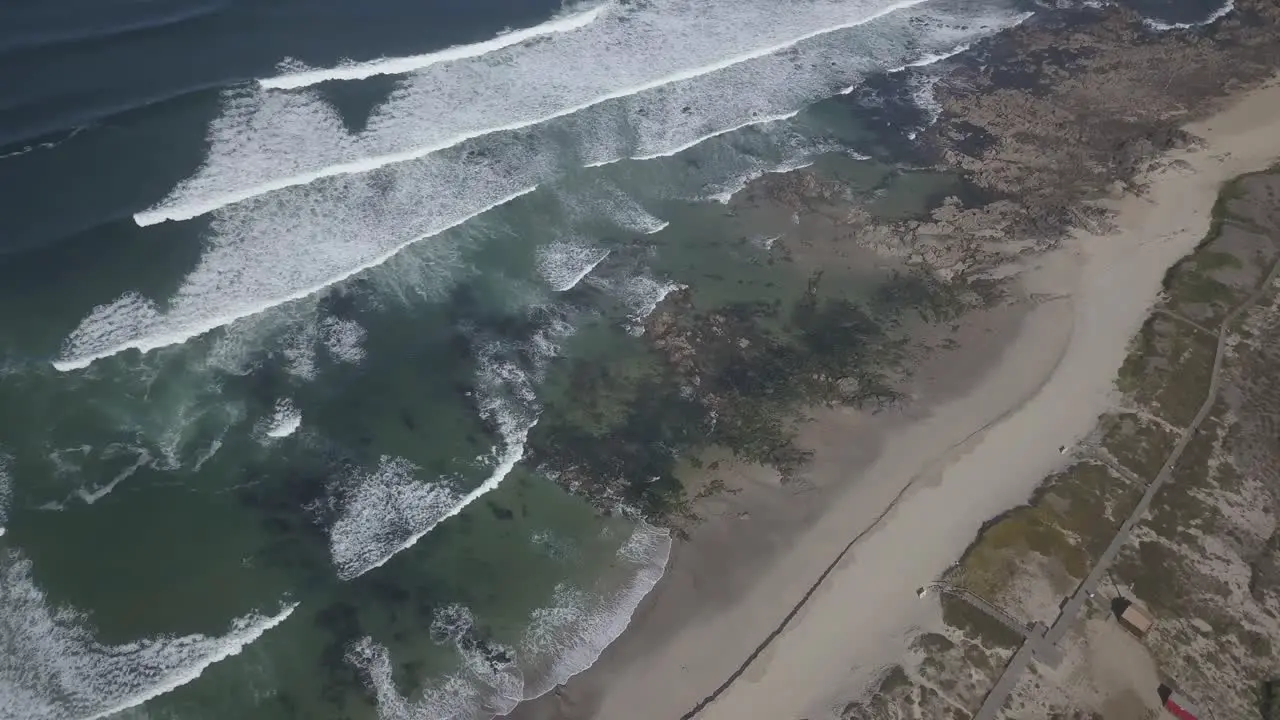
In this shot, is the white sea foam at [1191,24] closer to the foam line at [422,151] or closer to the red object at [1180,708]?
the foam line at [422,151]

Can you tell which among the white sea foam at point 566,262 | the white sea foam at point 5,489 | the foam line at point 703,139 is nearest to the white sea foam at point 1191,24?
the foam line at point 703,139

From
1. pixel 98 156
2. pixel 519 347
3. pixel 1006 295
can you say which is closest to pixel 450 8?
pixel 98 156

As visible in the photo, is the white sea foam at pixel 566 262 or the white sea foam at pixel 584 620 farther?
the white sea foam at pixel 566 262

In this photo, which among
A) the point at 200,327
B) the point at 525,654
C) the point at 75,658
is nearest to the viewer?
the point at 75,658

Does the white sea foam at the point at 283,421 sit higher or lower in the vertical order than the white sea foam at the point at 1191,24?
lower

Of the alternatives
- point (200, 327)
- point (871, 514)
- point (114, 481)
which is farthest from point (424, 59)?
point (871, 514)

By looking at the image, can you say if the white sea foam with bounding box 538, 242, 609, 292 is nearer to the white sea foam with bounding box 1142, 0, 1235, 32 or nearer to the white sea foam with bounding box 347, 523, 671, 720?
the white sea foam with bounding box 347, 523, 671, 720

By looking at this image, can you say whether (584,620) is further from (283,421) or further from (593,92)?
(593,92)
